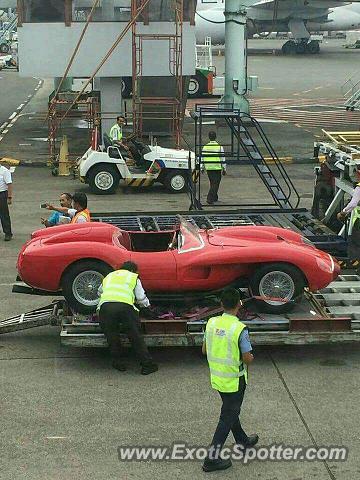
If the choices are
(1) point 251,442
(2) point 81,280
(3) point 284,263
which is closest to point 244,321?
(3) point 284,263

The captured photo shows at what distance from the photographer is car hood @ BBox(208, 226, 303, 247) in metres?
10.6

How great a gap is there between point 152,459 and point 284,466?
1.17m

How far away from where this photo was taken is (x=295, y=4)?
2744 inches

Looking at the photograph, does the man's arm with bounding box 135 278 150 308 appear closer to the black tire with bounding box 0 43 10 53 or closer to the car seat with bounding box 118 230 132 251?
the car seat with bounding box 118 230 132 251

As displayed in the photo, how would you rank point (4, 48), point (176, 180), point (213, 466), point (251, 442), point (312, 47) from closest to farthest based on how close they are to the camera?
point (213, 466), point (251, 442), point (176, 180), point (312, 47), point (4, 48)

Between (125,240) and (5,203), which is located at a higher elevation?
(125,240)

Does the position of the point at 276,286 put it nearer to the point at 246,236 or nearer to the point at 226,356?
the point at 246,236

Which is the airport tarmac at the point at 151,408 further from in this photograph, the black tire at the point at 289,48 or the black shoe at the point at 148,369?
the black tire at the point at 289,48

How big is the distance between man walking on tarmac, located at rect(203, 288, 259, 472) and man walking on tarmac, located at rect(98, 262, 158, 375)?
212 centimetres

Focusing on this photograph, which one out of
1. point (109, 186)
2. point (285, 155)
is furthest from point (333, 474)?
point (285, 155)

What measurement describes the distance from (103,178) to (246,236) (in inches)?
420

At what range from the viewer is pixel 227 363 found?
23.9ft

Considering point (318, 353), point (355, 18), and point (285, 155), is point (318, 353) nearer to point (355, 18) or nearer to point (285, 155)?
point (285, 155)

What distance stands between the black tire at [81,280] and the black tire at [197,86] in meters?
35.5
